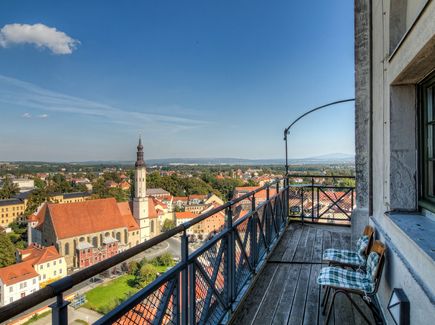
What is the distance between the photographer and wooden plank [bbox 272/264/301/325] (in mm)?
2266

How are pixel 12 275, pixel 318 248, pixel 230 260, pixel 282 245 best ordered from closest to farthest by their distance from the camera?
1. pixel 230 260
2. pixel 318 248
3. pixel 282 245
4. pixel 12 275

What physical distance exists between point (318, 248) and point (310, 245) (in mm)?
156

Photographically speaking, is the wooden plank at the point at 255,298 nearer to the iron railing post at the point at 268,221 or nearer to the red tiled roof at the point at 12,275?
the iron railing post at the point at 268,221

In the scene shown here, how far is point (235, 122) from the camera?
5328cm

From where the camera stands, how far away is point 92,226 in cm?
2853

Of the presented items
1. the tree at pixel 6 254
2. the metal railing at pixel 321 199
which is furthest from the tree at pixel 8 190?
the metal railing at pixel 321 199

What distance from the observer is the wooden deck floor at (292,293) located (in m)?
2.27

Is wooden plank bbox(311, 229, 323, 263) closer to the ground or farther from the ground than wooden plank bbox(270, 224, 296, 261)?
closer to the ground

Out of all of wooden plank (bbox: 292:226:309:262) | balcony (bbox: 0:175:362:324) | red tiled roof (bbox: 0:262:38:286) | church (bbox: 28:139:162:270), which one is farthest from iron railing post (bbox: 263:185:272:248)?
church (bbox: 28:139:162:270)

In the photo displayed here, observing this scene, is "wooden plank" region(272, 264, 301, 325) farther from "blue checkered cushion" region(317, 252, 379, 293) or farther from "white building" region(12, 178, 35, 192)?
"white building" region(12, 178, 35, 192)

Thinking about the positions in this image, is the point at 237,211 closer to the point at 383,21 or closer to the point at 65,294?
the point at 65,294

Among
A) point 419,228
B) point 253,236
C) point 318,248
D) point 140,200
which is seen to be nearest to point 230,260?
point 253,236

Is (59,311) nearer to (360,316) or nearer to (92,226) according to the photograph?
(360,316)

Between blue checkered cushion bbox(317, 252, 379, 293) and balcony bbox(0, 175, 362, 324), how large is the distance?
41cm
